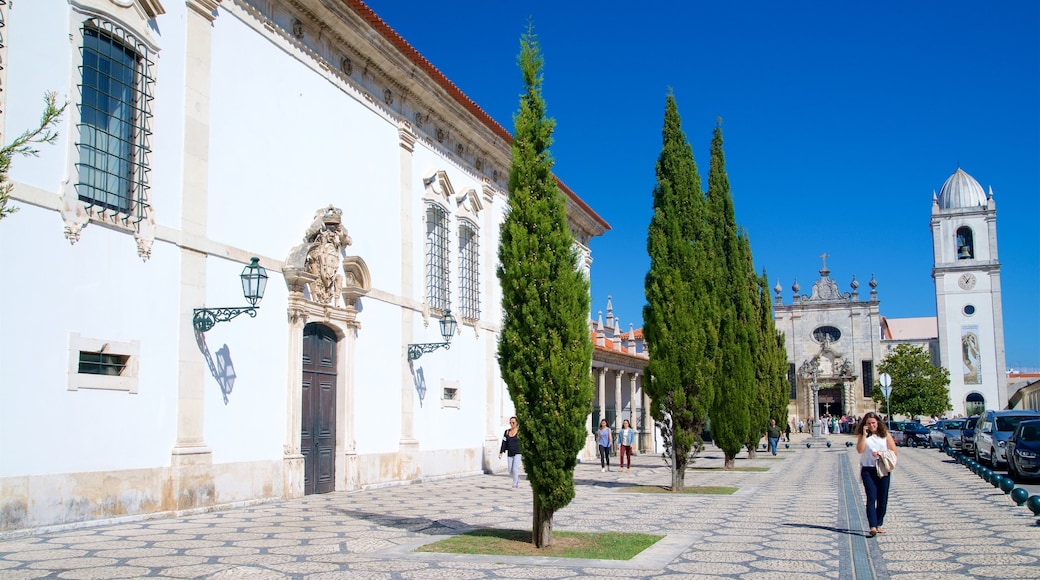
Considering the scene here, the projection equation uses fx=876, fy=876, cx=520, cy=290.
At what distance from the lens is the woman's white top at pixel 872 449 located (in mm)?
9969

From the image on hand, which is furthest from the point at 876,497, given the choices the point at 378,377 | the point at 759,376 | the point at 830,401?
the point at 830,401

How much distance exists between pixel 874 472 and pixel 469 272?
1294 centimetres

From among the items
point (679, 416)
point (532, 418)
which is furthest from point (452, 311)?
point (532, 418)

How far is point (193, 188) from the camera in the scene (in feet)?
38.7

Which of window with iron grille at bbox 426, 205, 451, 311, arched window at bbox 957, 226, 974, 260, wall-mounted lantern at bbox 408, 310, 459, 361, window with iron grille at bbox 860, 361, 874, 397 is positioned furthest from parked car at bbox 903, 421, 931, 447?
arched window at bbox 957, 226, 974, 260

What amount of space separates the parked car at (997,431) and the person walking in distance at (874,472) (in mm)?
12186

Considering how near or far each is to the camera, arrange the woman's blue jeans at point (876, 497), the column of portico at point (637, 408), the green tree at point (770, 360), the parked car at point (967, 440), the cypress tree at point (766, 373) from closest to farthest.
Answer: the woman's blue jeans at point (876, 497) < the cypress tree at point (766, 373) < the parked car at point (967, 440) < the green tree at point (770, 360) < the column of portico at point (637, 408)

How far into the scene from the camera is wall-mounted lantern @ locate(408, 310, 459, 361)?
18.0 meters

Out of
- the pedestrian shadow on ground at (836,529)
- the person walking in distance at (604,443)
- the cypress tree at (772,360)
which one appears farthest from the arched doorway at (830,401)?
the pedestrian shadow on ground at (836,529)

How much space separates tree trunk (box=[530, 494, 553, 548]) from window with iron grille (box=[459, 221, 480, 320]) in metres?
12.2

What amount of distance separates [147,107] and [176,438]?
13.9 ft

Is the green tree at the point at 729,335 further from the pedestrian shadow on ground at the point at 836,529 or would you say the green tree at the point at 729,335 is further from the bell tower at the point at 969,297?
the bell tower at the point at 969,297

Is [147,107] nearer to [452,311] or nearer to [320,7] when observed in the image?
[320,7]

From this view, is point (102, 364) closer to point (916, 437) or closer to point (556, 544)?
point (556, 544)
